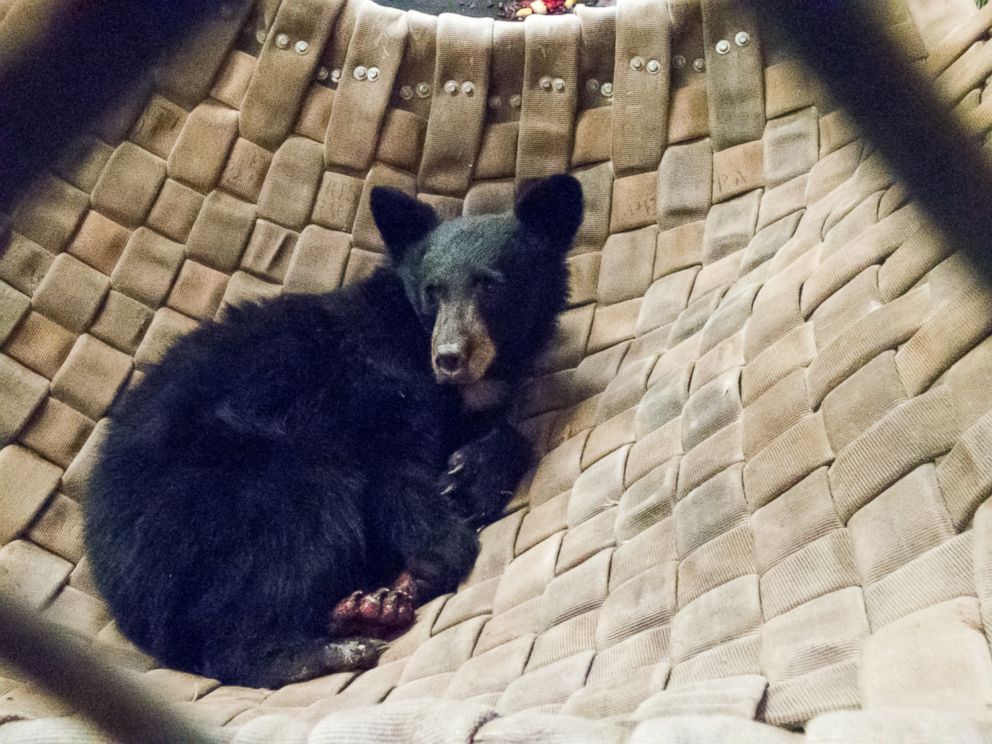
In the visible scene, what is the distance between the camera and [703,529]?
1.93 m

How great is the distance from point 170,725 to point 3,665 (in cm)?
19

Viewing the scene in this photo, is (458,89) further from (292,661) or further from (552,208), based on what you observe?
(292,661)

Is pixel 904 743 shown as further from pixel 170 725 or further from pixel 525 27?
pixel 525 27

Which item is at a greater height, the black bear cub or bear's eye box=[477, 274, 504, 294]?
bear's eye box=[477, 274, 504, 294]

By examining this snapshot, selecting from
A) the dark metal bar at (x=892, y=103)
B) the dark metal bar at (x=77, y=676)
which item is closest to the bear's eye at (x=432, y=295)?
the dark metal bar at (x=77, y=676)

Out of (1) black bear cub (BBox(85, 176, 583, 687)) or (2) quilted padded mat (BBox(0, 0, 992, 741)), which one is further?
(1) black bear cub (BBox(85, 176, 583, 687))

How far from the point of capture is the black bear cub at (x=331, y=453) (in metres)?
2.51

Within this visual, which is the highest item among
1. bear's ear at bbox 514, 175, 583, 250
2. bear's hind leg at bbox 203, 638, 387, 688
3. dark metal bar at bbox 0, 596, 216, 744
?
dark metal bar at bbox 0, 596, 216, 744

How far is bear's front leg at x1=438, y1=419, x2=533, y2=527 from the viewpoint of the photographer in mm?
2869

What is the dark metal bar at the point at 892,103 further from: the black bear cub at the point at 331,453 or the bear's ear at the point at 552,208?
the bear's ear at the point at 552,208

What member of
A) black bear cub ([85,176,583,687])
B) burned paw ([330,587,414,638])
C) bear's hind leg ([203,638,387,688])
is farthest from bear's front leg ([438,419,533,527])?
bear's hind leg ([203,638,387,688])

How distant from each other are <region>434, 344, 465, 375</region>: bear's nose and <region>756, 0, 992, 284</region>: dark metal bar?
2.49m

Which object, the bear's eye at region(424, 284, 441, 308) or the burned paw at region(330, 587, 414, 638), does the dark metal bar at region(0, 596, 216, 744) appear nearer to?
the burned paw at region(330, 587, 414, 638)

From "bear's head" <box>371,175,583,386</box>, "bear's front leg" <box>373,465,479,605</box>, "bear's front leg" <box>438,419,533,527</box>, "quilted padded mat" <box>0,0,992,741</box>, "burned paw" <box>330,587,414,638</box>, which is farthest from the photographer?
"bear's head" <box>371,175,583,386</box>
